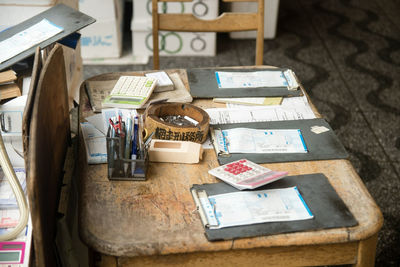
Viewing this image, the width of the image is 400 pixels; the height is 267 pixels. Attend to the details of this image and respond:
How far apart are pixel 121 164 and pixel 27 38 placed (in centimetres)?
67

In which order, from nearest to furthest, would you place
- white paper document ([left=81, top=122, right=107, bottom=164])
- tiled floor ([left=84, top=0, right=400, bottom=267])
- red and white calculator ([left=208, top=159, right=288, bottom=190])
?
red and white calculator ([left=208, top=159, right=288, bottom=190])
white paper document ([left=81, top=122, right=107, bottom=164])
tiled floor ([left=84, top=0, right=400, bottom=267])

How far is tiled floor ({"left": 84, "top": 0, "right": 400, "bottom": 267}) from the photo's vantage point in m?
2.38

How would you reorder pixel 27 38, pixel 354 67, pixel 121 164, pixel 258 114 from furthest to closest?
pixel 354 67 → pixel 27 38 → pixel 258 114 → pixel 121 164

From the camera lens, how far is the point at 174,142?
1300mm

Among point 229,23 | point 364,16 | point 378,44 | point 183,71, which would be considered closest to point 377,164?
point 229,23

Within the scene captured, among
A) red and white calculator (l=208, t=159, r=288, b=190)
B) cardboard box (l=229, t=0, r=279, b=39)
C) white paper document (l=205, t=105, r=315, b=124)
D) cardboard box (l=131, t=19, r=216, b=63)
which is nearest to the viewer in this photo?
red and white calculator (l=208, t=159, r=288, b=190)

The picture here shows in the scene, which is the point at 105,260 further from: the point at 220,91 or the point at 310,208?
the point at 220,91

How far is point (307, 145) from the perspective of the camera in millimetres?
1362

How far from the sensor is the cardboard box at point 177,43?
3316 millimetres

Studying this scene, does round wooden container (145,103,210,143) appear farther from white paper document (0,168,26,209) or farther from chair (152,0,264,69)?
chair (152,0,264,69)

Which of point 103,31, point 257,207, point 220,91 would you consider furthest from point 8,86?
point 103,31

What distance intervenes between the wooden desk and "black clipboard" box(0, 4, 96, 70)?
0.53m

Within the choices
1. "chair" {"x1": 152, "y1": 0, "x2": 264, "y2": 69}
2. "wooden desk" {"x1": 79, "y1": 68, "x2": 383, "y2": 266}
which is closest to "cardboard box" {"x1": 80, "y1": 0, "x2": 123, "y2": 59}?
"chair" {"x1": 152, "y1": 0, "x2": 264, "y2": 69}

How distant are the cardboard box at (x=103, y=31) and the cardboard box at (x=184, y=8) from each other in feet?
0.45
